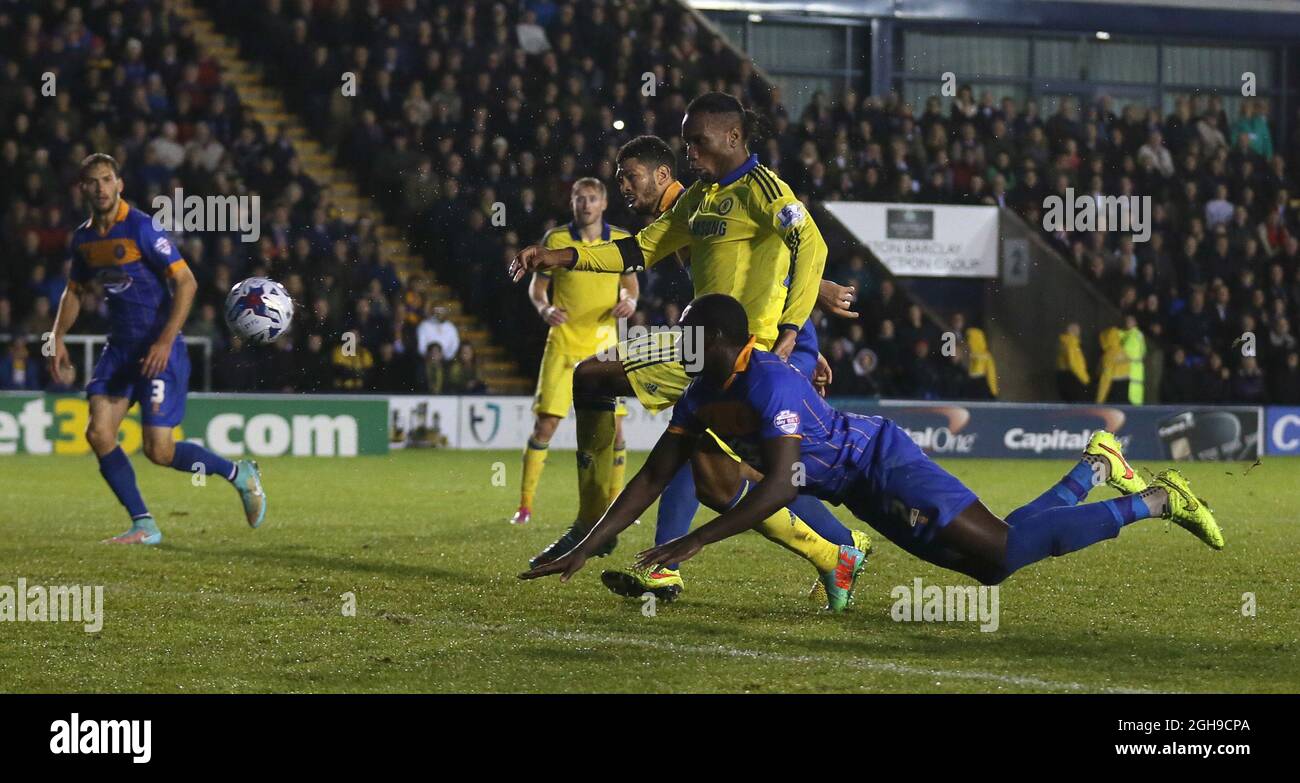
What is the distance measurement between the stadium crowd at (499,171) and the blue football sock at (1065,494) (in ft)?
40.8

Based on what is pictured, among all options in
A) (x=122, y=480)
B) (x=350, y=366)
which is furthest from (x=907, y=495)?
(x=350, y=366)

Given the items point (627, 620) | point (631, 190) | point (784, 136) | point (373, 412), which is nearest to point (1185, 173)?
point (784, 136)

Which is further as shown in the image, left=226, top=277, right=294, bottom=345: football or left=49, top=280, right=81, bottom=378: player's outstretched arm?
left=226, top=277, right=294, bottom=345: football

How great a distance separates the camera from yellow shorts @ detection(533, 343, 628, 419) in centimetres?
1127

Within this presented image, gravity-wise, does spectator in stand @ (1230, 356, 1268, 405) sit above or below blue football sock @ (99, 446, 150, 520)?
above

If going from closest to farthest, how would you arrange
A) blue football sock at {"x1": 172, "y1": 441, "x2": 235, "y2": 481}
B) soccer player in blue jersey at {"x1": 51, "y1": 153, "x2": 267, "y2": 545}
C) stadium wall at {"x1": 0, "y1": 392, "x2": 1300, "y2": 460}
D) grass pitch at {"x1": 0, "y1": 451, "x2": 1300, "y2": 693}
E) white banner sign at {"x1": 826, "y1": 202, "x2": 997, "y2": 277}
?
grass pitch at {"x1": 0, "y1": 451, "x2": 1300, "y2": 693} → soccer player in blue jersey at {"x1": 51, "y1": 153, "x2": 267, "y2": 545} → blue football sock at {"x1": 172, "y1": 441, "x2": 235, "y2": 481} → stadium wall at {"x1": 0, "y1": 392, "x2": 1300, "y2": 460} → white banner sign at {"x1": 826, "y1": 202, "x2": 997, "y2": 277}

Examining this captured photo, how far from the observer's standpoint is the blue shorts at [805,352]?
7.74 meters

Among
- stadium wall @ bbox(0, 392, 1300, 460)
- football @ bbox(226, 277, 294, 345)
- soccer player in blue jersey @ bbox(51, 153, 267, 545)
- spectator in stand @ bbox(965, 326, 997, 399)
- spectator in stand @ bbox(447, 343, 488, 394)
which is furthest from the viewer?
spectator in stand @ bbox(965, 326, 997, 399)

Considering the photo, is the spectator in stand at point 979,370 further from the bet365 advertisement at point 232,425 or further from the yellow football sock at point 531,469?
the yellow football sock at point 531,469

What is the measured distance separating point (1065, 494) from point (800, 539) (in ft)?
3.65

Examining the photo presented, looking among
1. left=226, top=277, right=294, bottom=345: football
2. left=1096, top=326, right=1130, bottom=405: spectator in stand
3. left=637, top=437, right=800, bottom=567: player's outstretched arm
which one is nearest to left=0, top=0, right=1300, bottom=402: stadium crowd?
left=1096, top=326, right=1130, bottom=405: spectator in stand

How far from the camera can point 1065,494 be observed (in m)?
7.12

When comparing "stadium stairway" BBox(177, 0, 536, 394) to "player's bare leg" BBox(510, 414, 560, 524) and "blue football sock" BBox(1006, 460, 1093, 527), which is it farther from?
"blue football sock" BBox(1006, 460, 1093, 527)

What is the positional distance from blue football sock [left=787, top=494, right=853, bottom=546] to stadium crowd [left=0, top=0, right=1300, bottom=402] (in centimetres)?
1163
